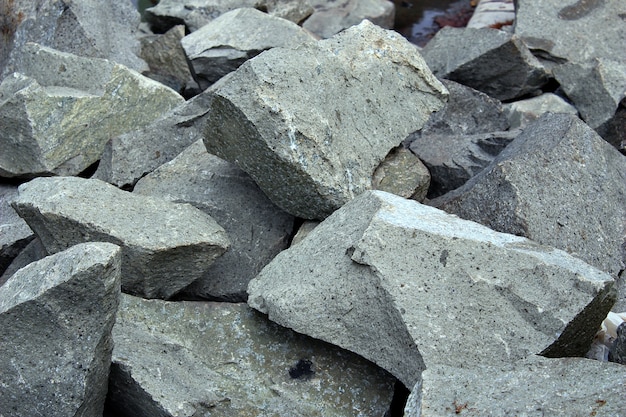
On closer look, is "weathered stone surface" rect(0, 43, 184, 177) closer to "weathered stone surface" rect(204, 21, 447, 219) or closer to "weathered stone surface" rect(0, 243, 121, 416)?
"weathered stone surface" rect(204, 21, 447, 219)

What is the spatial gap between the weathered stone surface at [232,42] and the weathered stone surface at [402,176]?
4.04ft

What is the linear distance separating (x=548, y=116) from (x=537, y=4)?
2.17m

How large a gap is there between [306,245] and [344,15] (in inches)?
172

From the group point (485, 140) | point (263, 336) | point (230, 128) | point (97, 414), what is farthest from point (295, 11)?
point (97, 414)

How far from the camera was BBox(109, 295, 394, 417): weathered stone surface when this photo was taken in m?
2.26

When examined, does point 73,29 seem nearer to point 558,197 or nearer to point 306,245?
point 306,245

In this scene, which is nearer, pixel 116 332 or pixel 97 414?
pixel 97 414

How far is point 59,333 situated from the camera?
2.07 m

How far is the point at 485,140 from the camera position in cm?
357

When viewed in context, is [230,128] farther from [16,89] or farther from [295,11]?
[295,11]

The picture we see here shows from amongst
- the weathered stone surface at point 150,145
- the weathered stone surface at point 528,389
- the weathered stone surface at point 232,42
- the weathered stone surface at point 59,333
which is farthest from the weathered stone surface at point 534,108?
the weathered stone surface at point 59,333

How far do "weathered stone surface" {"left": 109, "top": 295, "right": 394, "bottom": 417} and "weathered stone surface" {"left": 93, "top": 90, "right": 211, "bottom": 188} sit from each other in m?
0.99

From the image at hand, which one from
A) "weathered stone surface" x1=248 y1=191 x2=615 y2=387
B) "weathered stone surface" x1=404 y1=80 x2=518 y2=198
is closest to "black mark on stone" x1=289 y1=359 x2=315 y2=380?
"weathered stone surface" x1=248 y1=191 x2=615 y2=387

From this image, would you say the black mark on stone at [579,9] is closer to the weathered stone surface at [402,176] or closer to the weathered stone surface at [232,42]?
the weathered stone surface at [232,42]
